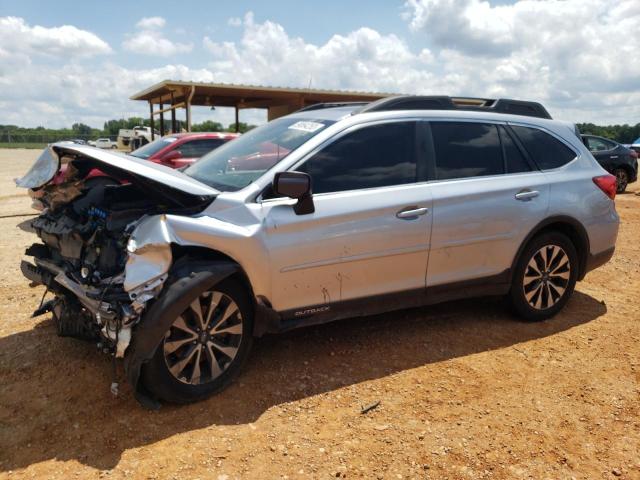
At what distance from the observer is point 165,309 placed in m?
2.97

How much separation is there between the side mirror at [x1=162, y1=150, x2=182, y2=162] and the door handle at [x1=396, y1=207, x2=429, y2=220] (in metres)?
7.29

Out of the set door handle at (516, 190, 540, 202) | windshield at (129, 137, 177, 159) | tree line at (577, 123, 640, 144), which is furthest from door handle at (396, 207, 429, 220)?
tree line at (577, 123, 640, 144)

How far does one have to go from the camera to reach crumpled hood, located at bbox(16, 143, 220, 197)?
3213 millimetres

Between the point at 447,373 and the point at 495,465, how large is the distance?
100 centimetres

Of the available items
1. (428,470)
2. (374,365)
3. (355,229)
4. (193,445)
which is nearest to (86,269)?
(193,445)

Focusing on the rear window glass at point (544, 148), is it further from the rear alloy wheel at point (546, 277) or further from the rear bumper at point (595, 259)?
the rear bumper at point (595, 259)

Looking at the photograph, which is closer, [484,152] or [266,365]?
[266,365]

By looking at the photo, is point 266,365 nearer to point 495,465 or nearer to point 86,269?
point 86,269

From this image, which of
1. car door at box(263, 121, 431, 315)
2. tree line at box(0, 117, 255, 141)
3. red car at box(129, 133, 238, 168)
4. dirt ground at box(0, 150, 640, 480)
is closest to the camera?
dirt ground at box(0, 150, 640, 480)

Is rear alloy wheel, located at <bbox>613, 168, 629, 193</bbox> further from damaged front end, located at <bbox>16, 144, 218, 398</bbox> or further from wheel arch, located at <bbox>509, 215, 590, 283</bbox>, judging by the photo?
damaged front end, located at <bbox>16, 144, 218, 398</bbox>

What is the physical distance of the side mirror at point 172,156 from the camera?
10.1 m

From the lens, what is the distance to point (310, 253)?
3.49 m

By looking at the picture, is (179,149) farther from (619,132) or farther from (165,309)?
(619,132)

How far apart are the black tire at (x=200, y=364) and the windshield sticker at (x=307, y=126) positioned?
127cm
